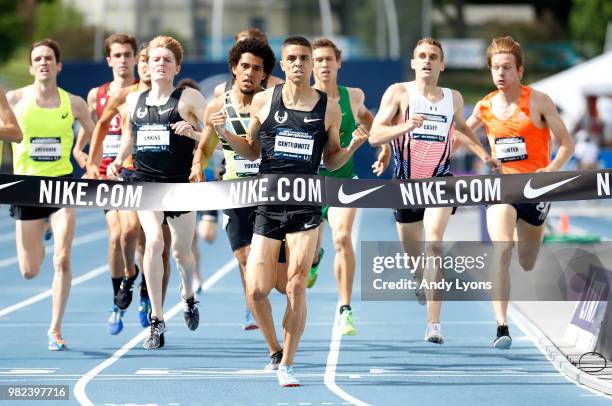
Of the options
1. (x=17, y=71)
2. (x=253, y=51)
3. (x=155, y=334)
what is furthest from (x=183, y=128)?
(x=17, y=71)

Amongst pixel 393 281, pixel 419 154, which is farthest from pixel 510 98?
pixel 393 281

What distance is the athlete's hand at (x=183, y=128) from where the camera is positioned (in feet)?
33.9

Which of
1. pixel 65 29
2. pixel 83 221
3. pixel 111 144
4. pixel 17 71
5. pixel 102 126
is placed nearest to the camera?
pixel 102 126

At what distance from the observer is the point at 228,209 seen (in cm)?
1070

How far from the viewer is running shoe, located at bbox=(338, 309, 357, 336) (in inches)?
465

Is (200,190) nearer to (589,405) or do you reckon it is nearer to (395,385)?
(395,385)

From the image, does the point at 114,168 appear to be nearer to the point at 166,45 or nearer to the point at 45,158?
the point at 45,158

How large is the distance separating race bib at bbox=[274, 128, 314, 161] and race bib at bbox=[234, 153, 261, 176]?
1.11 m

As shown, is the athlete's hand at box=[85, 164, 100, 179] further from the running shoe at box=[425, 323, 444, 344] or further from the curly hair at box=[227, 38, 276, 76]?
the running shoe at box=[425, 323, 444, 344]

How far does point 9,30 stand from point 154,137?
62.9 meters

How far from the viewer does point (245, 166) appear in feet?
35.3

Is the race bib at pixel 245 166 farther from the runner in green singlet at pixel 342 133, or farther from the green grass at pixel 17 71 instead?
the green grass at pixel 17 71

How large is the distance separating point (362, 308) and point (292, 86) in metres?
5.60

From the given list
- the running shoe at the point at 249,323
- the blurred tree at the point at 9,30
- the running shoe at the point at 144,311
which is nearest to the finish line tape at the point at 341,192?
the running shoe at the point at 144,311
